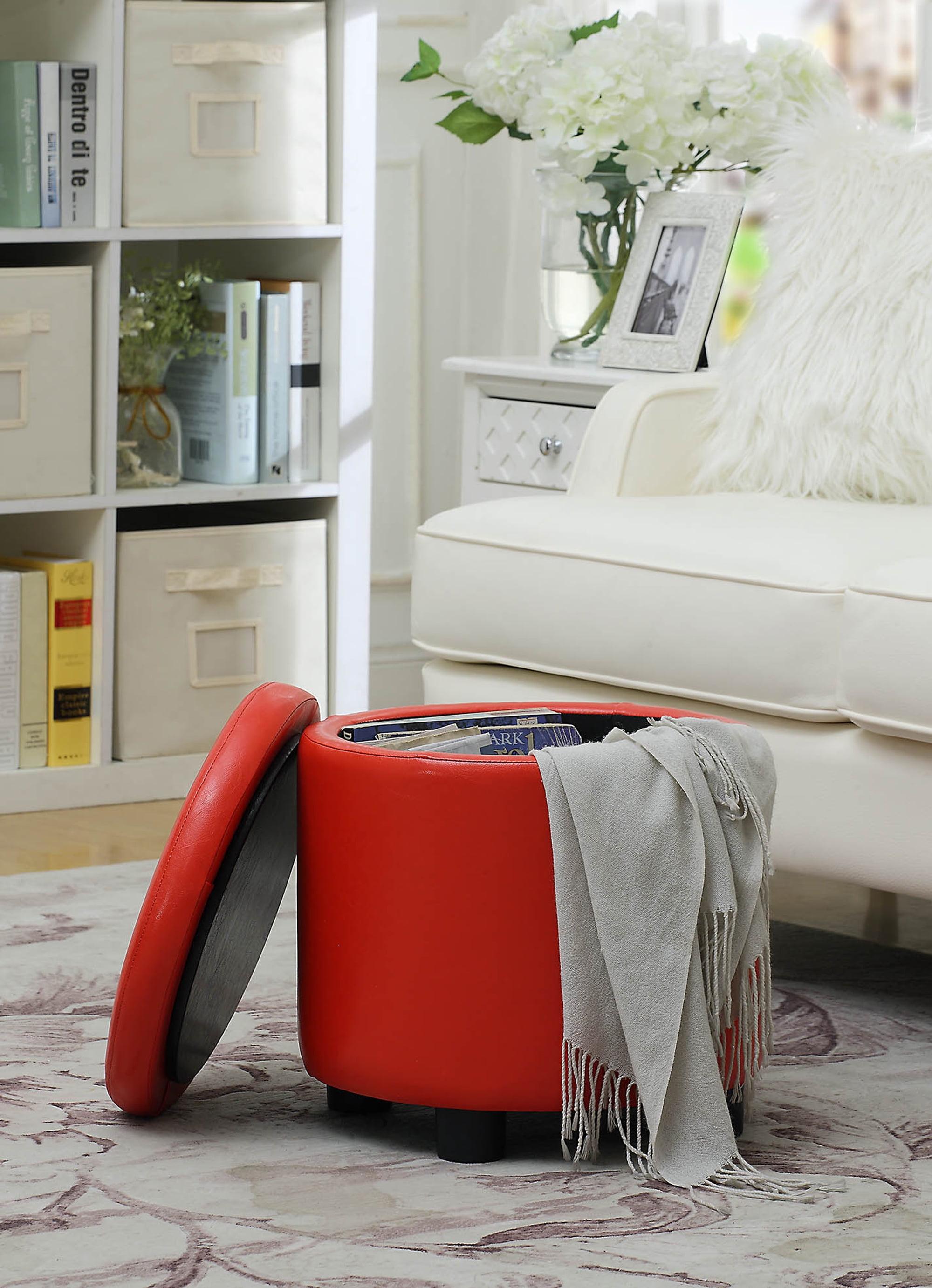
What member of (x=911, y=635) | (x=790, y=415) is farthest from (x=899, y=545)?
(x=790, y=415)

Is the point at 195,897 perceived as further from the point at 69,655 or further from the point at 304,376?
the point at 304,376

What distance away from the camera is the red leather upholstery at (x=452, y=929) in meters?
1.37

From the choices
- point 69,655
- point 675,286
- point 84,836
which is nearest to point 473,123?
point 675,286

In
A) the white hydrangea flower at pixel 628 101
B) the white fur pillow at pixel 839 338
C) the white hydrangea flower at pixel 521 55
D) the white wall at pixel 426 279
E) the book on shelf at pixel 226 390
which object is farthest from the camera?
the white wall at pixel 426 279

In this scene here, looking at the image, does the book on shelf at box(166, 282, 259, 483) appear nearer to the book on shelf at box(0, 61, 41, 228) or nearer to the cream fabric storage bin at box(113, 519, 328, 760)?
the cream fabric storage bin at box(113, 519, 328, 760)

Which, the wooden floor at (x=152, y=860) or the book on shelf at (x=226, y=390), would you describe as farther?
the book on shelf at (x=226, y=390)

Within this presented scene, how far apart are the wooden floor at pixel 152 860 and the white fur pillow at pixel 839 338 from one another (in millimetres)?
466

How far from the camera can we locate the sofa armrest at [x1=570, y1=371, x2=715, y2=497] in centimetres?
225

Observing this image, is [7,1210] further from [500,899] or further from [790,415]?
[790,415]

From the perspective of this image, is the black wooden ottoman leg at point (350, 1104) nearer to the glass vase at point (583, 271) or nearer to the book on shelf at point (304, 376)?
the glass vase at point (583, 271)

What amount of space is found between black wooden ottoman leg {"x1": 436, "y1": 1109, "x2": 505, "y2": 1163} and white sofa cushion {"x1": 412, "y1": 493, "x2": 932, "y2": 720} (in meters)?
0.54

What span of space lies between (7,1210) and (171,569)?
157 centimetres

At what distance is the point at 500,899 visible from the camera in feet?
4.48

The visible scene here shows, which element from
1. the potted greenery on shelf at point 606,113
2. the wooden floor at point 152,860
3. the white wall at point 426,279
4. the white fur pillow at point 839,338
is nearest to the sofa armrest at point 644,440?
the white fur pillow at point 839,338
